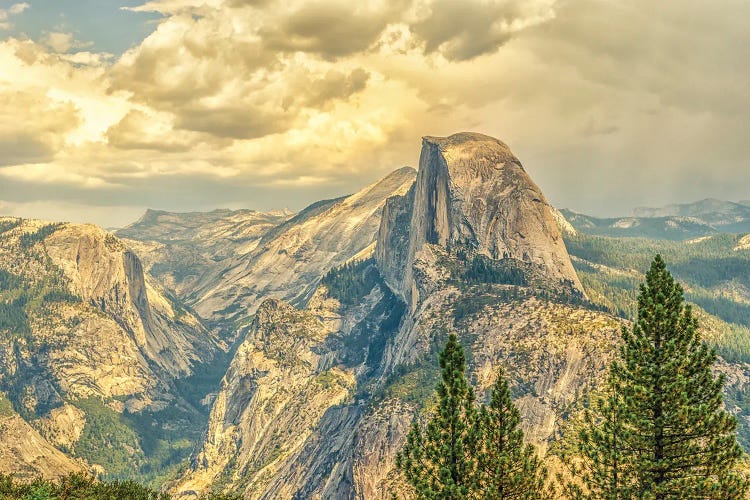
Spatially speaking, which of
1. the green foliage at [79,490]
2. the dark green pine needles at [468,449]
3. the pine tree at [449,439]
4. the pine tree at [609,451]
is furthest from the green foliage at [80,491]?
the pine tree at [609,451]

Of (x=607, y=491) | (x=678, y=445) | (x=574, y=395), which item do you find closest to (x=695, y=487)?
(x=678, y=445)

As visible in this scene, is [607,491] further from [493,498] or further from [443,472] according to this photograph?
[443,472]

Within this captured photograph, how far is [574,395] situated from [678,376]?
147497mm

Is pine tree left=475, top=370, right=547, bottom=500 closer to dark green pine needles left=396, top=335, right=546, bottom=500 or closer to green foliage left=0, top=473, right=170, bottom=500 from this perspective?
dark green pine needles left=396, top=335, right=546, bottom=500

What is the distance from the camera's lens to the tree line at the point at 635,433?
57.7 m

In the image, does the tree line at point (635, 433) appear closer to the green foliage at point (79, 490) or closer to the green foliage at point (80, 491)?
the green foliage at point (80, 491)

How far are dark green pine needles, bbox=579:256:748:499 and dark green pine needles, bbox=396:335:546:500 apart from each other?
7.90 metres

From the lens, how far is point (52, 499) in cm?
10650

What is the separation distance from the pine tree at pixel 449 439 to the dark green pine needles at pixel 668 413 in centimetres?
1197

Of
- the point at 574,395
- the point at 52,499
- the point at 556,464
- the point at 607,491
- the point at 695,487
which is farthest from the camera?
the point at 574,395

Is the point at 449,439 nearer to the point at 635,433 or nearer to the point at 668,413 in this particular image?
the point at 635,433

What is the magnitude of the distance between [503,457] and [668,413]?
14469 millimetres

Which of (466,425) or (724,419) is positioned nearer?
(724,419)

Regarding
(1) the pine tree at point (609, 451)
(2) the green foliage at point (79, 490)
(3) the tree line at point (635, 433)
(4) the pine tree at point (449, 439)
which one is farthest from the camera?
(2) the green foliage at point (79, 490)
